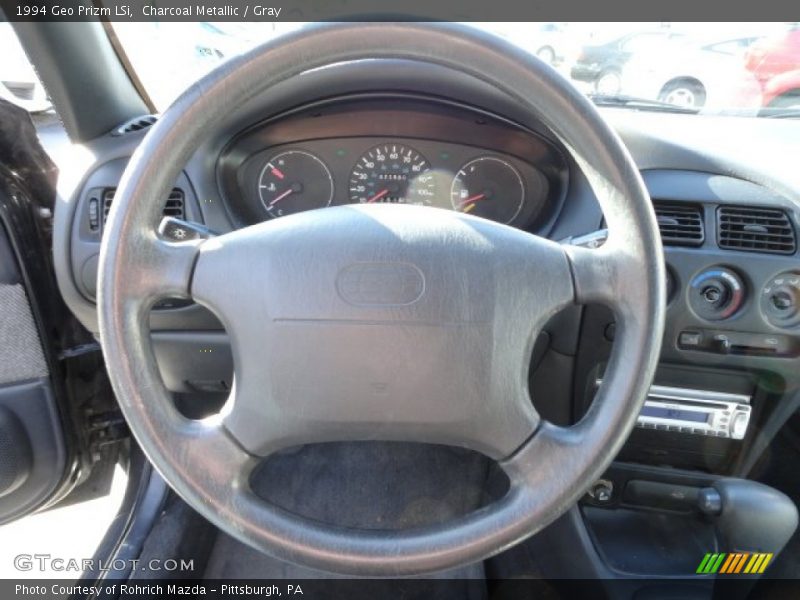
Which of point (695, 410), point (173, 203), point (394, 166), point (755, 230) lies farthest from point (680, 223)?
→ point (173, 203)

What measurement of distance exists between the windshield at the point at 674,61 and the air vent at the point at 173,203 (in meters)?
0.27

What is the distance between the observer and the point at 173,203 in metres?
1.50

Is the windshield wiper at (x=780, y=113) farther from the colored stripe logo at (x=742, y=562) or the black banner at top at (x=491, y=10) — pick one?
the colored stripe logo at (x=742, y=562)

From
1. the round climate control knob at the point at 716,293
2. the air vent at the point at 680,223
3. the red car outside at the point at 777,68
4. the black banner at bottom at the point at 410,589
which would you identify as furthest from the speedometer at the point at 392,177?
the black banner at bottom at the point at 410,589

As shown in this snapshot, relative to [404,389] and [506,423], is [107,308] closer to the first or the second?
[404,389]

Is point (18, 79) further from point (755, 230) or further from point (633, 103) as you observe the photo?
point (755, 230)

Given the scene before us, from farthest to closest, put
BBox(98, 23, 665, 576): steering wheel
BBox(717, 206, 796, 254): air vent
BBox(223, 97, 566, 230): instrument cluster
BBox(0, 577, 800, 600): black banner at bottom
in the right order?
BBox(0, 577, 800, 600): black banner at bottom
BBox(223, 97, 566, 230): instrument cluster
BBox(717, 206, 796, 254): air vent
BBox(98, 23, 665, 576): steering wheel

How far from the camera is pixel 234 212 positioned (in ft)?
5.01

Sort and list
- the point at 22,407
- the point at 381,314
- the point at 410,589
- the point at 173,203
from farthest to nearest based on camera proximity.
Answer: the point at 410,589 → the point at 22,407 → the point at 173,203 → the point at 381,314

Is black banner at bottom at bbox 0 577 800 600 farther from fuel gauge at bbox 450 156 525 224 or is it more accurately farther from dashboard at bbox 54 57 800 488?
fuel gauge at bbox 450 156 525 224

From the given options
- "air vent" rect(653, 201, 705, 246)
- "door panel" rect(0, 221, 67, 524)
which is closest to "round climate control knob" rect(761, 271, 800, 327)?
"air vent" rect(653, 201, 705, 246)

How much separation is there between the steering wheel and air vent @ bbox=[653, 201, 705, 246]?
56cm

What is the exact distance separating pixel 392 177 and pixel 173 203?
494 mm

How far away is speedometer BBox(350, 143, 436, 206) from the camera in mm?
1556
